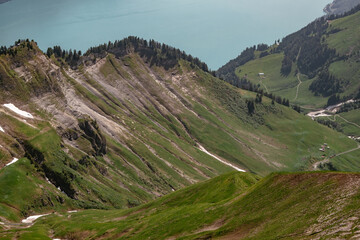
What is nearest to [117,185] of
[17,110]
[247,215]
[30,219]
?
[17,110]

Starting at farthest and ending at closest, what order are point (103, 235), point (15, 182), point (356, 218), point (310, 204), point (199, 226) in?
1. point (15, 182)
2. point (103, 235)
3. point (199, 226)
4. point (310, 204)
5. point (356, 218)

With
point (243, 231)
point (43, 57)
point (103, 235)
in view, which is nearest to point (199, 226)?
point (243, 231)

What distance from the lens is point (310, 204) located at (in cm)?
4262

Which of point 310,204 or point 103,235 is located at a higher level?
point 310,204

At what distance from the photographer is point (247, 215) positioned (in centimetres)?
5022

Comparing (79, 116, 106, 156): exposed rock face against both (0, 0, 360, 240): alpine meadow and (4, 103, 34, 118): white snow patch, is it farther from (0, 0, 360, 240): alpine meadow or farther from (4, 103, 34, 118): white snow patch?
(4, 103, 34, 118): white snow patch

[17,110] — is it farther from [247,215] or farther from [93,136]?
[247,215]

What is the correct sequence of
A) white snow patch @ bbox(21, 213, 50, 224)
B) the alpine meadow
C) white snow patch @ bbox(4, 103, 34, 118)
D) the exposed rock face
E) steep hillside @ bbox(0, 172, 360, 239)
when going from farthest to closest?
the exposed rock face < white snow patch @ bbox(4, 103, 34, 118) < white snow patch @ bbox(21, 213, 50, 224) < the alpine meadow < steep hillside @ bbox(0, 172, 360, 239)

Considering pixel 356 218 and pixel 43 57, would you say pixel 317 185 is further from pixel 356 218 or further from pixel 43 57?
pixel 43 57

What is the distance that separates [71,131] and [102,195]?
32.5 metres

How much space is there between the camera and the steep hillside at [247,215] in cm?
3772

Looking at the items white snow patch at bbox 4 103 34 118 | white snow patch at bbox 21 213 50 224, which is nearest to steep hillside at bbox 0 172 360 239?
white snow patch at bbox 21 213 50 224

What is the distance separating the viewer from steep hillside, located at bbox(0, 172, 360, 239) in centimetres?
3772

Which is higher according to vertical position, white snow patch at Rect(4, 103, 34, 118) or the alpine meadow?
white snow patch at Rect(4, 103, 34, 118)
